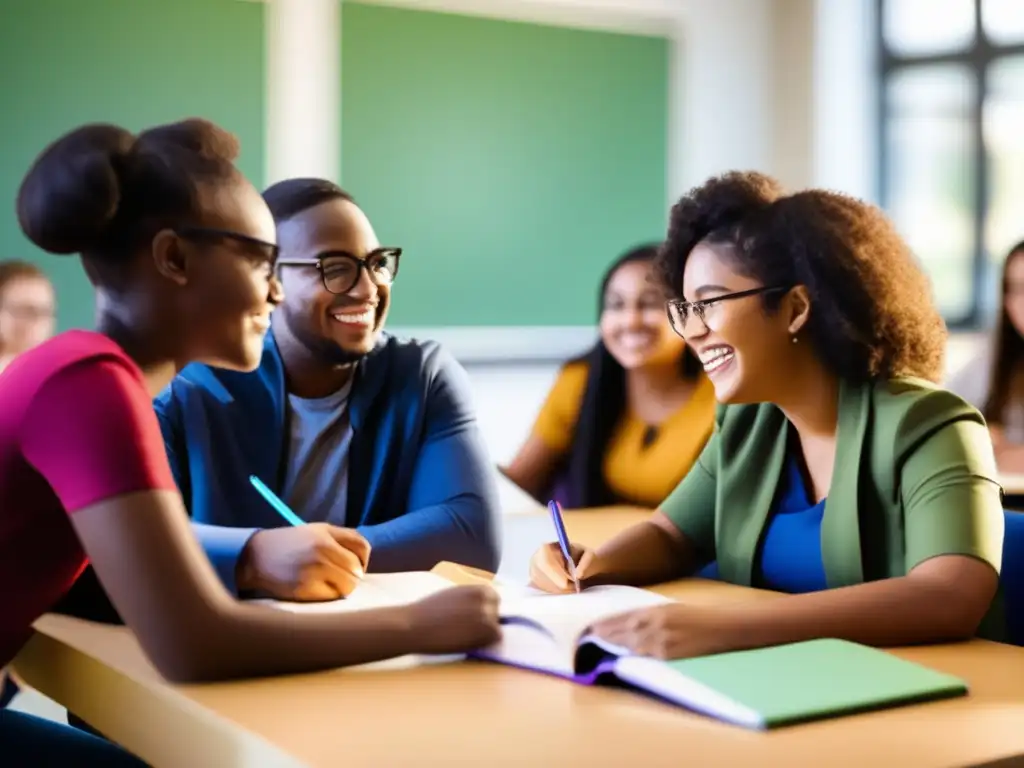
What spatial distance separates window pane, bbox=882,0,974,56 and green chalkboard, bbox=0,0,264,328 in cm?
300

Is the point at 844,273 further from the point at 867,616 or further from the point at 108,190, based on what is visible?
the point at 108,190

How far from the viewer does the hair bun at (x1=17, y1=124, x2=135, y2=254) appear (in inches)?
50.9

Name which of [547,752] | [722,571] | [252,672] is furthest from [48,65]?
[547,752]

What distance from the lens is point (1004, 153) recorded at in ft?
19.1

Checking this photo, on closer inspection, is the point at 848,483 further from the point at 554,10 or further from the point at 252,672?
the point at 554,10

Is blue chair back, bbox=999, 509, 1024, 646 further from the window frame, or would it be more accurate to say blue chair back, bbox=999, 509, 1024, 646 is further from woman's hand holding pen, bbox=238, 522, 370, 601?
the window frame

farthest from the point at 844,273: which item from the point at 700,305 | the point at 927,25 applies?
the point at 927,25

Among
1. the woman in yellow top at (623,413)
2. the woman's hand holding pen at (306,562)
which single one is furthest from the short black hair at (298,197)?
the woman in yellow top at (623,413)

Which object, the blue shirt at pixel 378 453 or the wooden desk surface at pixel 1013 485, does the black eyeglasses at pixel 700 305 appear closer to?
the blue shirt at pixel 378 453

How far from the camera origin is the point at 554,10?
17.7 feet

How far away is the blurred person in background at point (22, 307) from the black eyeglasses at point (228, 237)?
9.58 ft

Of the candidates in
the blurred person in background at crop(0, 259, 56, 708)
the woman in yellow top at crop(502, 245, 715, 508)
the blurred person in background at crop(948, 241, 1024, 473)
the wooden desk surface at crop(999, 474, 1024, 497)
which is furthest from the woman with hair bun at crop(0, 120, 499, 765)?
the blurred person in background at crop(948, 241, 1024, 473)

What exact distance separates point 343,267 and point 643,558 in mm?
590

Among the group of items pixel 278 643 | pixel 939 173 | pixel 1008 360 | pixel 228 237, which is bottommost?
pixel 278 643
